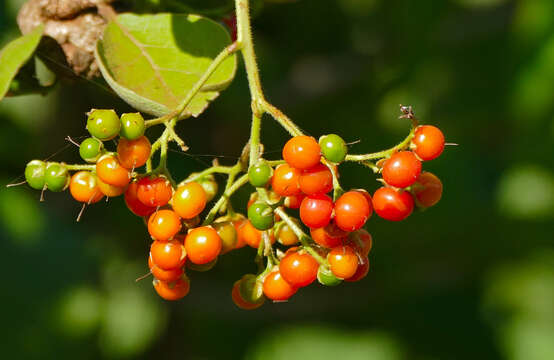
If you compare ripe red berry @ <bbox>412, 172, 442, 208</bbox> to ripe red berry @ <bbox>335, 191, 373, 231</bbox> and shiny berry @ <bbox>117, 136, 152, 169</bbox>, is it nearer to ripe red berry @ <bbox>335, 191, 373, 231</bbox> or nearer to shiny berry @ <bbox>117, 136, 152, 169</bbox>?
ripe red berry @ <bbox>335, 191, 373, 231</bbox>

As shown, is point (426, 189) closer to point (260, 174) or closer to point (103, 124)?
point (260, 174)

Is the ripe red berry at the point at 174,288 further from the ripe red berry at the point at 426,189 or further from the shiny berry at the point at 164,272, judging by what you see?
the ripe red berry at the point at 426,189

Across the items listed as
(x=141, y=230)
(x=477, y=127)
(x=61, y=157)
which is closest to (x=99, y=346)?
(x=141, y=230)

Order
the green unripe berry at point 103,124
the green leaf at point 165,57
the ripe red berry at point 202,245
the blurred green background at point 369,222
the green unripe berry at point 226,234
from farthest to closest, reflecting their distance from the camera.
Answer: the blurred green background at point 369,222 → the green leaf at point 165,57 → the green unripe berry at point 226,234 → the ripe red berry at point 202,245 → the green unripe berry at point 103,124

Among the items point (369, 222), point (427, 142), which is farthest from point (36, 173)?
point (369, 222)

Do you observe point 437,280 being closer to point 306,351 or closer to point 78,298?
point 306,351

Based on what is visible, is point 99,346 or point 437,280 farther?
point 437,280

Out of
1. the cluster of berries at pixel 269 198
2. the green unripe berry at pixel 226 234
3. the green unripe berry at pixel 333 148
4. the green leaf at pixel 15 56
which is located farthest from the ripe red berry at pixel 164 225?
the green leaf at pixel 15 56

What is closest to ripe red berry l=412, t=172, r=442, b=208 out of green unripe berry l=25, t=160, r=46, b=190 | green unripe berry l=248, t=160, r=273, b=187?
green unripe berry l=248, t=160, r=273, b=187
